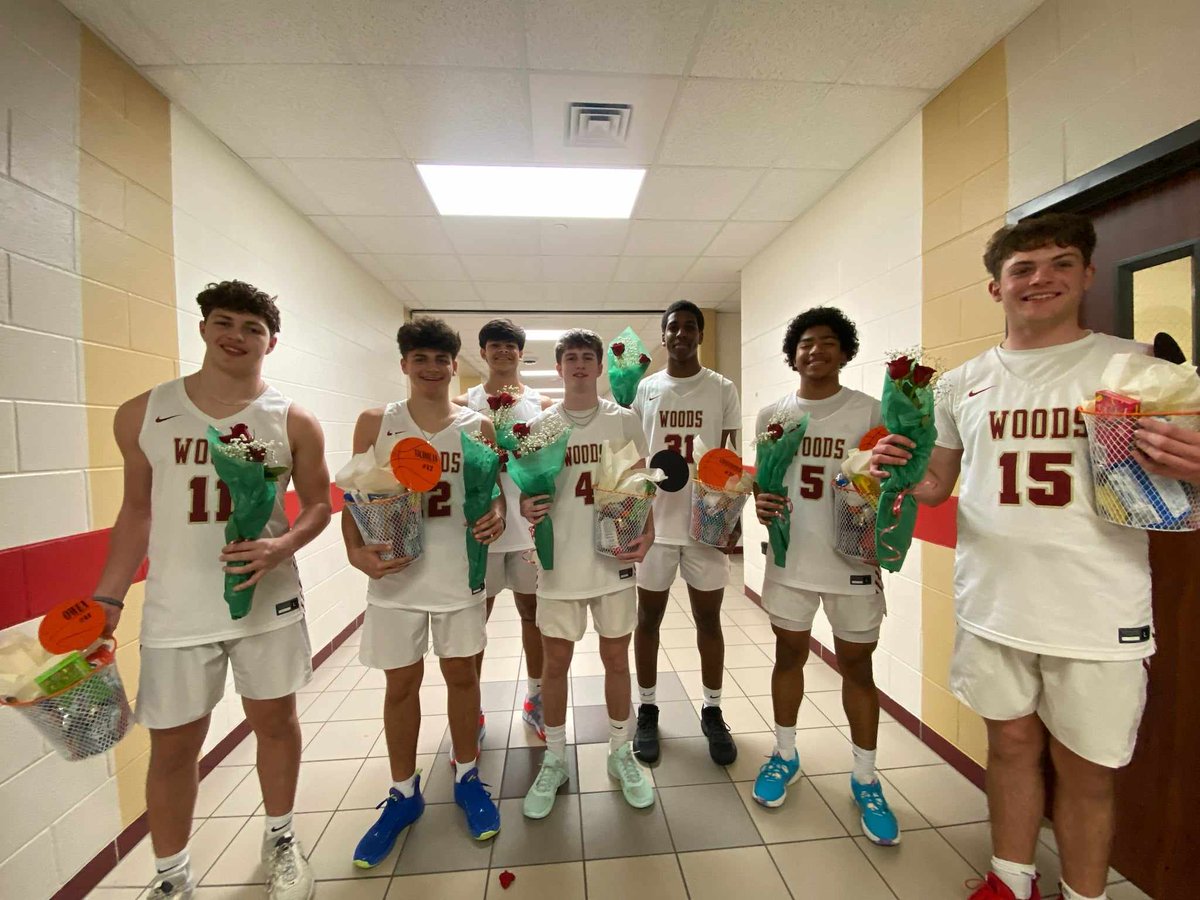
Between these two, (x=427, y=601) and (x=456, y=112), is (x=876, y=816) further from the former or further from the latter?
(x=456, y=112)

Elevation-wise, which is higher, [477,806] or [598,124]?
[598,124]

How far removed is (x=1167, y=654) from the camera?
1489 millimetres

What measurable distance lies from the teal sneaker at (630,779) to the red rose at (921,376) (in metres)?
1.75

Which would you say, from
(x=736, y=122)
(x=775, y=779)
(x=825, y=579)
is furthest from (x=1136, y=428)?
(x=736, y=122)

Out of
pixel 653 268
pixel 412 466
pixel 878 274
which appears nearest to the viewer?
pixel 412 466

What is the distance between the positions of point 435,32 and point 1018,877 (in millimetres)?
3447

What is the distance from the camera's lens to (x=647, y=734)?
2.23m

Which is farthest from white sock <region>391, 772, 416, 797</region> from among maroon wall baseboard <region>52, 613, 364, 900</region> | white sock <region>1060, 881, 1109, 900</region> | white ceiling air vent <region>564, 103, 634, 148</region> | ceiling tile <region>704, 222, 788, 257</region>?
ceiling tile <region>704, 222, 788, 257</region>

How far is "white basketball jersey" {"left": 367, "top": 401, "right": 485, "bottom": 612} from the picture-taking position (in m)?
1.68

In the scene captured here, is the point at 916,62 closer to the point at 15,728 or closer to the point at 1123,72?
the point at 1123,72

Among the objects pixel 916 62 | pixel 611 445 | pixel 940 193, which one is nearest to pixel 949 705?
pixel 611 445

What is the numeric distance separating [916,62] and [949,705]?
2799 millimetres

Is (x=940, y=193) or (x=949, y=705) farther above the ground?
(x=940, y=193)

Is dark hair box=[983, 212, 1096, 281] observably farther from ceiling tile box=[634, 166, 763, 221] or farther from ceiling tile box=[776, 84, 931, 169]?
ceiling tile box=[634, 166, 763, 221]
